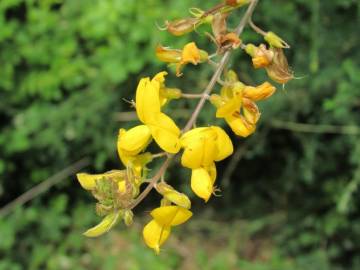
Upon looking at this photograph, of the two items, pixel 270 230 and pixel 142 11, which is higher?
pixel 142 11

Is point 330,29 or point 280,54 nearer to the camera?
point 280,54

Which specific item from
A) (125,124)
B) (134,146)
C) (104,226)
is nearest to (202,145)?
(134,146)

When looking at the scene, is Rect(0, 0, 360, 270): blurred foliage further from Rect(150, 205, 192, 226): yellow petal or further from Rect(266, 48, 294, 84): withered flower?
Rect(150, 205, 192, 226): yellow petal

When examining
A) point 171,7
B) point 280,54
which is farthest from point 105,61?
point 280,54

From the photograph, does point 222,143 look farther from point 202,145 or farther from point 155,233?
point 155,233

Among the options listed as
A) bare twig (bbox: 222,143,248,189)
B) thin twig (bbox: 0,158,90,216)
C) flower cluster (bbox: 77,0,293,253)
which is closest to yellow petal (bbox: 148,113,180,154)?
flower cluster (bbox: 77,0,293,253)

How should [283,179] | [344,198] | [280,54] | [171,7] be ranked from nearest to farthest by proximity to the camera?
1. [280,54]
2. [344,198]
3. [171,7]
4. [283,179]

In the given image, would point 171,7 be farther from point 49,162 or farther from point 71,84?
point 49,162
